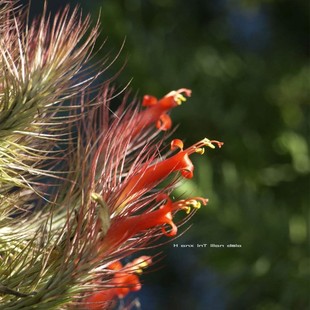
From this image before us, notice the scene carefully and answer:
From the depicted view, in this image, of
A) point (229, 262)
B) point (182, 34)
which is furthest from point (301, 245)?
point (182, 34)

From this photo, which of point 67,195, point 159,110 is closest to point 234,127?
point 159,110

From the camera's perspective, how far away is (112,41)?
3221 millimetres

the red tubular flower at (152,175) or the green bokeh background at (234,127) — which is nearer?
the red tubular flower at (152,175)

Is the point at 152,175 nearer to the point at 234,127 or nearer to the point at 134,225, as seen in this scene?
the point at 134,225

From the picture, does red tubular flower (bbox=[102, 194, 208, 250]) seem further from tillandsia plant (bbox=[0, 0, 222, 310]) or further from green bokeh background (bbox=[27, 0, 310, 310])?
green bokeh background (bbox=[27, 0, 310, 310])

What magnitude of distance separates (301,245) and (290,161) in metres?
0.47

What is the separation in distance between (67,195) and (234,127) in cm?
231

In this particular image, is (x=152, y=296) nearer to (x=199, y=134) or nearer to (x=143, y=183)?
(x=199, y=134)

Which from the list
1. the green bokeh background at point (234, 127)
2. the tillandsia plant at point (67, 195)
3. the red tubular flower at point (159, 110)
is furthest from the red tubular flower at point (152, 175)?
the green bokeh background at point (234, 127)

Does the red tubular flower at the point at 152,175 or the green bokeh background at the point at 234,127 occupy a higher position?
the red tubular flower at the point at 152,175

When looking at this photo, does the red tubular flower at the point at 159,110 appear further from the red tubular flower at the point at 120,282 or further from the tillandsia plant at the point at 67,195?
the red tubular flower at the point at 120,282

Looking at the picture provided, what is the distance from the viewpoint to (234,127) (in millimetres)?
3371

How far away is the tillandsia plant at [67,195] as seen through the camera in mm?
995

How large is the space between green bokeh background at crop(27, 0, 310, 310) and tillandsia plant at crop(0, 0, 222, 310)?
1.33 metres
